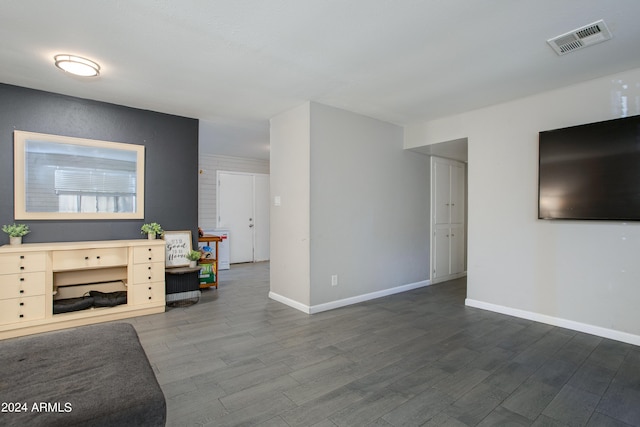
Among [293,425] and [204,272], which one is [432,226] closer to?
[204,272]

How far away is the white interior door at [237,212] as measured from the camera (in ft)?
24.7

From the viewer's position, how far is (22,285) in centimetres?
312

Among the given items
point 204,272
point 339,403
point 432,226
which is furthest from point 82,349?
point 432,226

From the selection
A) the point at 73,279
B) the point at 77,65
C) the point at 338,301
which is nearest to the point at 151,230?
the point at 73,279

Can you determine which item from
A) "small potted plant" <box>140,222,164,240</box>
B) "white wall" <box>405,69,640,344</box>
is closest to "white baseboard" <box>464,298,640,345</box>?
"white wall" <box>405,69,640,344</box>

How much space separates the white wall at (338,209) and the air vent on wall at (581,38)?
2.28 meters

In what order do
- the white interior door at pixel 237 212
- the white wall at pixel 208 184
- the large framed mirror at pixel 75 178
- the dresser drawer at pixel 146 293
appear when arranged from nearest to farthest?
1. the large framed mirror at pixel 75 178
2. the dresser drawer at pixel 146 293
3. the white wall at pixel 208 184
4. the white interior door at pixel 237 212

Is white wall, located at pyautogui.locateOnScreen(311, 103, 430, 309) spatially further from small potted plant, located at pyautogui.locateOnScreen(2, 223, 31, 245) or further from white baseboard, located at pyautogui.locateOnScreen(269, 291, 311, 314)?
small potted plant, located at pyautogui.locateOnScreen(2, 223, 31, 245)

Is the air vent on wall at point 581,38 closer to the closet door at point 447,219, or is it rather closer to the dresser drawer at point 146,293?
the closet door at point 447,219

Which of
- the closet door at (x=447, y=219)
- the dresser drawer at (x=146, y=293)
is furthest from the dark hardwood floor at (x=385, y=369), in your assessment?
the closet door at (x=447, y=219)

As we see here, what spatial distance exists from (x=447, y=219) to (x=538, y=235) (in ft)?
6.80

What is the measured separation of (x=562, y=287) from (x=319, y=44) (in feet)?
11.3

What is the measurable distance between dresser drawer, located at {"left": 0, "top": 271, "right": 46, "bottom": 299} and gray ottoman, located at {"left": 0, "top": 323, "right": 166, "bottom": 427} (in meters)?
1.96

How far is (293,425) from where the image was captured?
1812 millimetres
